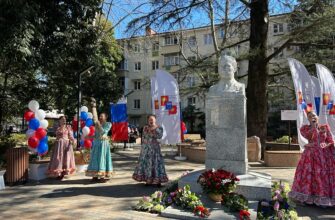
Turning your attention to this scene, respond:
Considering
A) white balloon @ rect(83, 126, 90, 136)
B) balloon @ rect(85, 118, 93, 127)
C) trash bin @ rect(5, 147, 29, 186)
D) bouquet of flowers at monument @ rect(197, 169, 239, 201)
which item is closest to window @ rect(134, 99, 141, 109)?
balloon @ rect(85, 118, 93, 127)

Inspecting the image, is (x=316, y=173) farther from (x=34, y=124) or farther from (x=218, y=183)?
(x=34, y=124)

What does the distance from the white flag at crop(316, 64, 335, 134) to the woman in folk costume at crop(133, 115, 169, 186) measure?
5.36 metres

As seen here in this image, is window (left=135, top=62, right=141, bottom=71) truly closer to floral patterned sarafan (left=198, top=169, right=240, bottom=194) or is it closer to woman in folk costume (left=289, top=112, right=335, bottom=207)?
woman in folk costume (left=289, top=112, right=335, bottom=207)

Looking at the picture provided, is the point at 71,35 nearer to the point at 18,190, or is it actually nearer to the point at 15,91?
the point at 18,190

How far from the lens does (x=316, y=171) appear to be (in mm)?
7547

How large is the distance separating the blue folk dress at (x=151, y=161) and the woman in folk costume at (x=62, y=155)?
2.39 metres

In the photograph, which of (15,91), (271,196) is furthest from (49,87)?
(271,196)

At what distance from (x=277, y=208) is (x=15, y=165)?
22.5 feet

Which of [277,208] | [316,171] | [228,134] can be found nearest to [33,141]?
[228,134]

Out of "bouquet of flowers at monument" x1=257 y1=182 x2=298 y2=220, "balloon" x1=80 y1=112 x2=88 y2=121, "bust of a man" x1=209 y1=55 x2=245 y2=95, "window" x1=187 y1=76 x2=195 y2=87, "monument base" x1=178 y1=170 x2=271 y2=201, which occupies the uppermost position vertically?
"window" x1=187 y1=76 x2=195 y2=87

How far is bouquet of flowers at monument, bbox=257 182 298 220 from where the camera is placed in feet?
20.1

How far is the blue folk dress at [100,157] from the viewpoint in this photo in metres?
9.99

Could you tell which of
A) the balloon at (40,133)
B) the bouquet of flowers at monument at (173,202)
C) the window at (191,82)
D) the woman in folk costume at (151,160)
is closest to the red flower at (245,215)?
the bouquet of flowers at monument at (173,202)

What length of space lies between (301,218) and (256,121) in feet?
31.3
